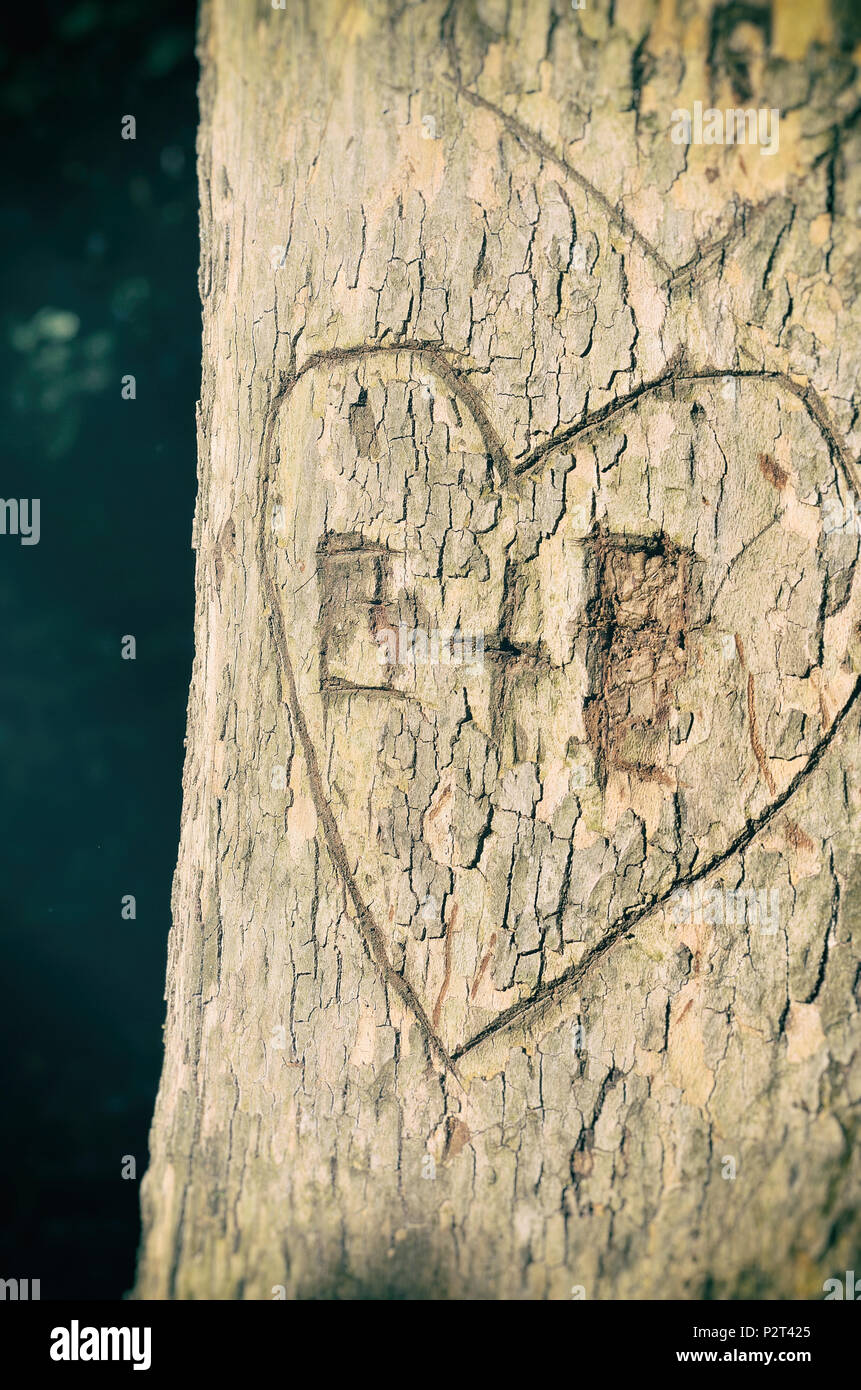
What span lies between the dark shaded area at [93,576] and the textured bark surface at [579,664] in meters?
1.33

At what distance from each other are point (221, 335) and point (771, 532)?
89cm

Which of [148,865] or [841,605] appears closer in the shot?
[841,605]

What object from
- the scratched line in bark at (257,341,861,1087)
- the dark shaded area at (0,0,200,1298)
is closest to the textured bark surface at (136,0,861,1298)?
the scratched line in bark at (257,341,861,1087)

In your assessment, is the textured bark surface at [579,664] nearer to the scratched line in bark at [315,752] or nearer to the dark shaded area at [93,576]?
the scratched line in bark at [315,752]

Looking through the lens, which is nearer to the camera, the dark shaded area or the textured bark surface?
the textured bark surface

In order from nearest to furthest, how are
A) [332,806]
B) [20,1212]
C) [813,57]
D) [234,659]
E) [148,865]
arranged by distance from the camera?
[813,57] < [332,806] < [234,659] < [20,1212] < [148,865]

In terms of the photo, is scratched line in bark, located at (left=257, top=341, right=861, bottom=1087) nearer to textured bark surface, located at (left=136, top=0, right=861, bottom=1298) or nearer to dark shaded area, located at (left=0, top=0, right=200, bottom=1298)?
textured bark surface, located at (left=136, top=0, right=861, bottom=1298)

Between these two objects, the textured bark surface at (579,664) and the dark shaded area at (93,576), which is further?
the dark shaded area at (93,576)

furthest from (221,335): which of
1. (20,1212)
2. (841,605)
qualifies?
(20,1212)

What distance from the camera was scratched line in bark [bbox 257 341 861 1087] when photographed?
1.22 meters

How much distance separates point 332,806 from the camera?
4.35 ft

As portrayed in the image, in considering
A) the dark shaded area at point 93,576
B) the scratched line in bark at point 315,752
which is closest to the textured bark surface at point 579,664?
the scratched line in bark at point 315,752

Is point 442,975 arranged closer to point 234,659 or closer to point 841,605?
point 234,659

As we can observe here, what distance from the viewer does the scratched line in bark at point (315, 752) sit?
47.9 inches
